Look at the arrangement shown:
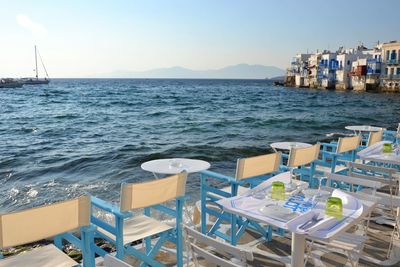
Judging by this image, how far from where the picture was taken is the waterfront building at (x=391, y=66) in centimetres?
5666

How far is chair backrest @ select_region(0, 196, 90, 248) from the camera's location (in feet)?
8.25

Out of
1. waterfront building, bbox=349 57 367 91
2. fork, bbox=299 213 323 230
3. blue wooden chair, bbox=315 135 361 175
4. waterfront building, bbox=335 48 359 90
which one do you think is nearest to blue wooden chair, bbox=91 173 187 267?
fork, bbox=299 213 323 230

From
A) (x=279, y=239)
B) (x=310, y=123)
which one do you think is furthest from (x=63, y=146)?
(x=310, y=123)

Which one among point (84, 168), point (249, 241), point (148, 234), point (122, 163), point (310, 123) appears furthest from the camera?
point (310, 123)

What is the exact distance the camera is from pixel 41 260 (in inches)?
113

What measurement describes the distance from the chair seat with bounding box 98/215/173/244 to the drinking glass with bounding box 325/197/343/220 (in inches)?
60.9

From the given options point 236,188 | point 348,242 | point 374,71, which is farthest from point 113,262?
point 374,71

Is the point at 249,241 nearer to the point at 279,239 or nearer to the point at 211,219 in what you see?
the point at 279,239

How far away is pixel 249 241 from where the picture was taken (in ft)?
15.2

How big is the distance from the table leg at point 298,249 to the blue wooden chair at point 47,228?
1653mm

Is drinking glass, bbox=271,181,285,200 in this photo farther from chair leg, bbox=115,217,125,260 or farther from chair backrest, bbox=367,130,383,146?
chair backrest, bbox=367,130,383,146

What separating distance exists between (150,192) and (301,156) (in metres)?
2.61

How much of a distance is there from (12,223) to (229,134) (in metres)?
18.0

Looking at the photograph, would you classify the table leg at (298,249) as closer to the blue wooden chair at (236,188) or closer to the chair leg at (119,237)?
the blue wooden chair at (236,188)
